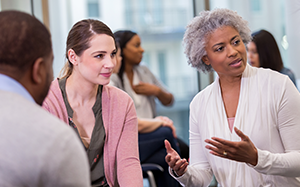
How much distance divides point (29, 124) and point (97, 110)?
2.45ft

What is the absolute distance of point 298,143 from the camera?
4.19 ft

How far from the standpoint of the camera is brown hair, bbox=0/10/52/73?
2.36 feet

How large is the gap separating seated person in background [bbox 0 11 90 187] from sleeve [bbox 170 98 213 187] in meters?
0.80

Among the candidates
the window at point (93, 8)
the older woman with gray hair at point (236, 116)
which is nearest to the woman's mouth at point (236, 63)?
the older woman with gray hair at point (236, 116)

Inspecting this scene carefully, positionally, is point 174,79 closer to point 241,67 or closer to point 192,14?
point 192,14

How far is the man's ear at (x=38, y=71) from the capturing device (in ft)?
A: 2.47

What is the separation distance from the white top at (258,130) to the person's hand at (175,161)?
1.8 inches

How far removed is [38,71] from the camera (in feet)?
2.51

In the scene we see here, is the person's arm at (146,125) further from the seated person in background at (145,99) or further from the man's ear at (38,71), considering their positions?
the man's ear at (38,71)

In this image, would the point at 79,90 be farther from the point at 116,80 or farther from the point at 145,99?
the point at 145,99


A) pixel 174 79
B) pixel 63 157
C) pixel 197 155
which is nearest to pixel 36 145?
pixel 63 157

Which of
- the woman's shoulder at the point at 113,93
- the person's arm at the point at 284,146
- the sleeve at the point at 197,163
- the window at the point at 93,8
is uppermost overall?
the window at the point at 93,8

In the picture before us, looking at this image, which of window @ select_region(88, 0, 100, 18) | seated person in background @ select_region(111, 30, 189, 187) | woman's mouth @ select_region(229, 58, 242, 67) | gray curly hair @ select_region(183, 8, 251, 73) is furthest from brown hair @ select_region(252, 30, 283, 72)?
window @ select_region(88, 0, 100, 18)

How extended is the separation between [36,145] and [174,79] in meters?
6.71
